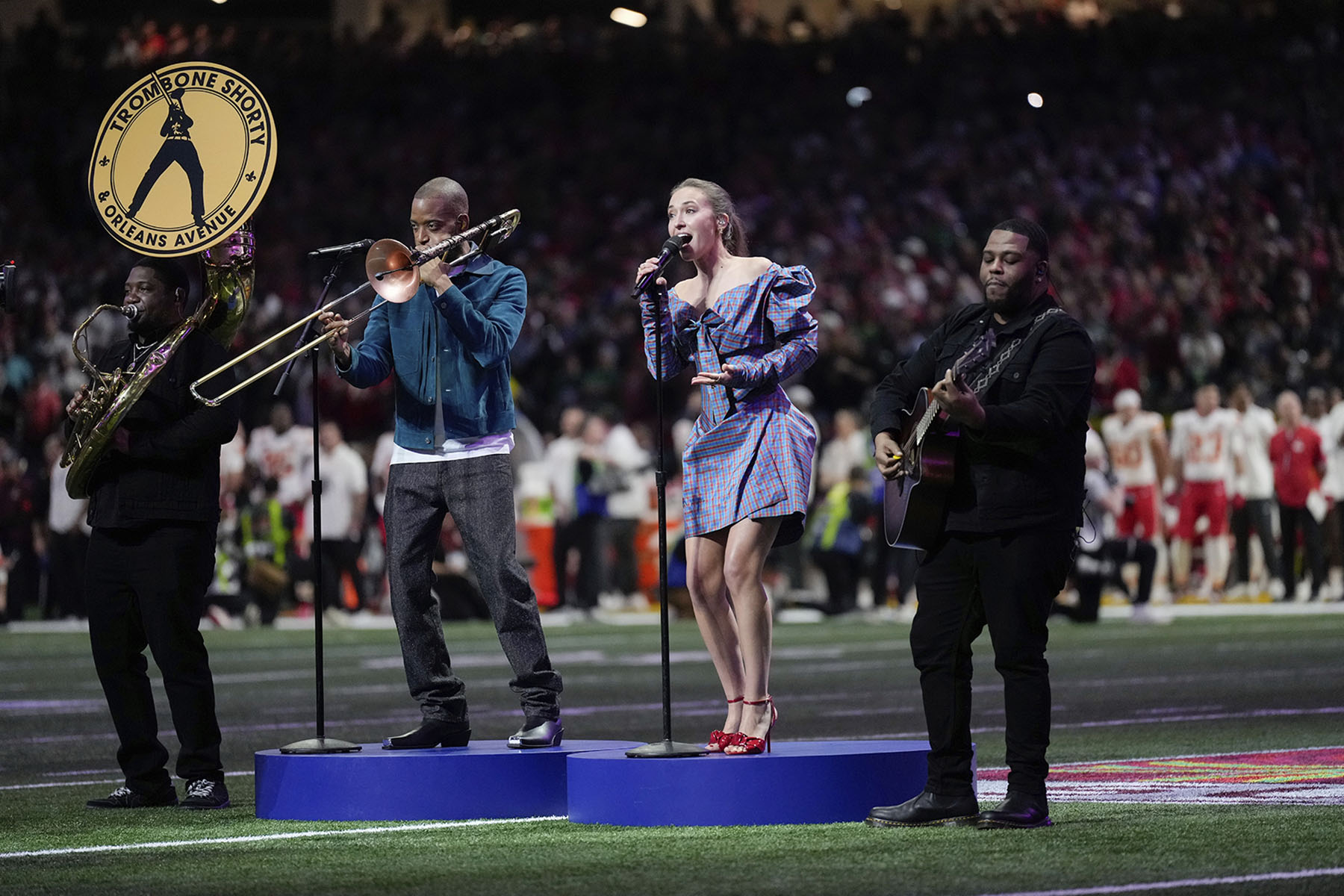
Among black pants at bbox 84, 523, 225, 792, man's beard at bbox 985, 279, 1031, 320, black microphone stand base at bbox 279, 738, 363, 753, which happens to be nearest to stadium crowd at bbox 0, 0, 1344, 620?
black pants at bbox 84, 523, 225, 792

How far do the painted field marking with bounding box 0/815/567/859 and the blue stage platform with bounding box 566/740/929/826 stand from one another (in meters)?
0.36

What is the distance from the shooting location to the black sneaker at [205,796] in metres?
7.47

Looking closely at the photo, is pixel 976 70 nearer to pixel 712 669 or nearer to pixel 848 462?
pixel 848 462

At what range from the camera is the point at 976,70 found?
30234mm

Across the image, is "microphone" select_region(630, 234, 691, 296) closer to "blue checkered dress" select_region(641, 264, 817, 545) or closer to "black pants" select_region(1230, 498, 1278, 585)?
"blue checkered dress" select_region(641, 264, 817, 545)

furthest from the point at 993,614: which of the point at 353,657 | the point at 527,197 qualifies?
the point at 527,197

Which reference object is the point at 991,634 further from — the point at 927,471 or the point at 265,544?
the point at 265,544

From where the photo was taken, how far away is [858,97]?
30.2 m

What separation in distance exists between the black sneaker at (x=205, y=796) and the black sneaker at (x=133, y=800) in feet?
0.30

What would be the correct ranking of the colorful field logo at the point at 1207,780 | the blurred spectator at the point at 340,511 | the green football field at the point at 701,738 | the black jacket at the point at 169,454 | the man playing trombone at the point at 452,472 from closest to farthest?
the green football field at the point at 701,738 < the colorful field logo at the point at 1207,780 < the man playing trombone at the point at 452,472 < the black jacket at the point at 169,454 < the blurred spectator at the point at 340,511

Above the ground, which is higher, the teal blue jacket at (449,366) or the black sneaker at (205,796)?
the teal blue jacket at (449,366)

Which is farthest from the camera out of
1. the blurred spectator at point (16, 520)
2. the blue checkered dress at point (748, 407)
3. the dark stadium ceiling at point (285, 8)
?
the dark stadium ceiling at point (285, 8)

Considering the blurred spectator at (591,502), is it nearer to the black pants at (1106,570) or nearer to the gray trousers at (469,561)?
the black pants at (1106,570)

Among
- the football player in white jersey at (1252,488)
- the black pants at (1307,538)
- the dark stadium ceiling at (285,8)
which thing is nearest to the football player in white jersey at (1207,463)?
the football player in white jersey at (1252,488)
